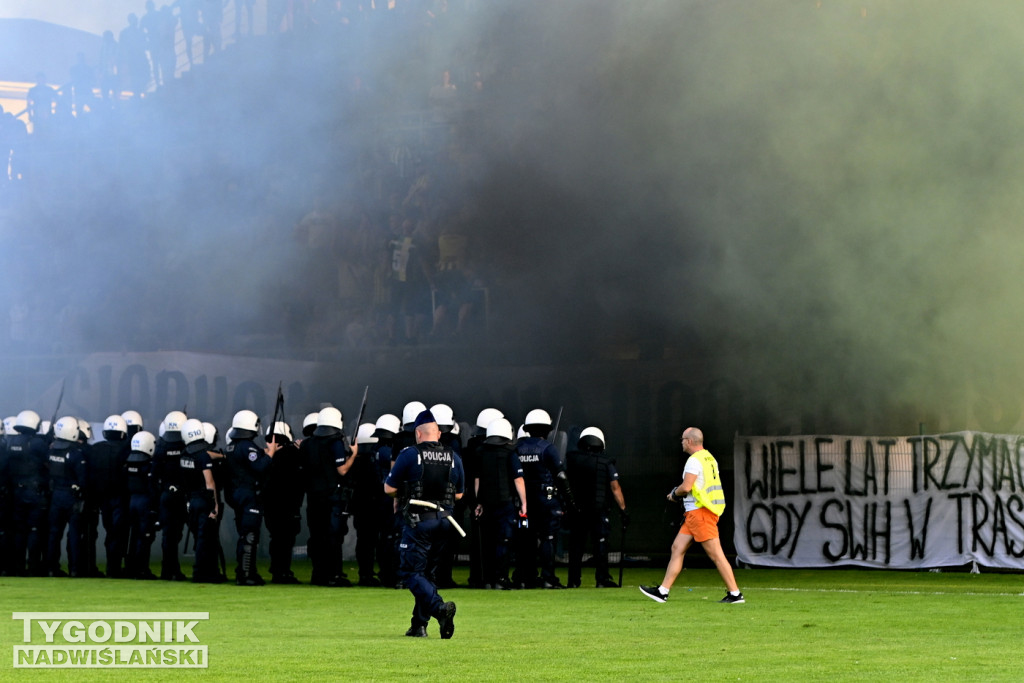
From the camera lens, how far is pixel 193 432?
629 inches

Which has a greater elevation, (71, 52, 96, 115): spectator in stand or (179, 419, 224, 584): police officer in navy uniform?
(71, 52, 96, 115): spectator in stand

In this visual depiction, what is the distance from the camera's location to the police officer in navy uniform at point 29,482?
16922 mm

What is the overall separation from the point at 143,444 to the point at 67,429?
112 centimetres

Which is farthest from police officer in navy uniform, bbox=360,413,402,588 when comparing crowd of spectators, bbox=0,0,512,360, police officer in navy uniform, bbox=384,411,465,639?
crowd of spectators, bbox=0,0,512,360

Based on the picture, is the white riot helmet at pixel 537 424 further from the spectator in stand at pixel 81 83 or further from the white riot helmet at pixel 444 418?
the spectator in stand at pixel 81 83

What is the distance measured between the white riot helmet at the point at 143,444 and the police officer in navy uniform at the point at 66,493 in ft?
2.73

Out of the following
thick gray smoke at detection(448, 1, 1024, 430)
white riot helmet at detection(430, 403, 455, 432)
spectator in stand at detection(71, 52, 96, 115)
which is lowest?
white riot helmet at detection(430, 403, 455, 432)

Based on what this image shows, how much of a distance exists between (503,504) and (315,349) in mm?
11473

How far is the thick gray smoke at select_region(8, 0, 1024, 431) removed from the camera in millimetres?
18344

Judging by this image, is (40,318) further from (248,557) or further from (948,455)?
(948,455)

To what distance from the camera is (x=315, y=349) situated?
83.0 feet

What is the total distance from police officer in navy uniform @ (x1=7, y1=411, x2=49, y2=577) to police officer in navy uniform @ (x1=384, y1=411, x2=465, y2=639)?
9207mm

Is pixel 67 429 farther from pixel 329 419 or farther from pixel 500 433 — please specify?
pixel 500 433

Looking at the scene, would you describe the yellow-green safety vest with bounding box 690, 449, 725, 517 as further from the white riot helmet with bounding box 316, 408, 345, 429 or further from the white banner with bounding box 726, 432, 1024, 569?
the white banner with bounding box 726, 432, 1024, 569
